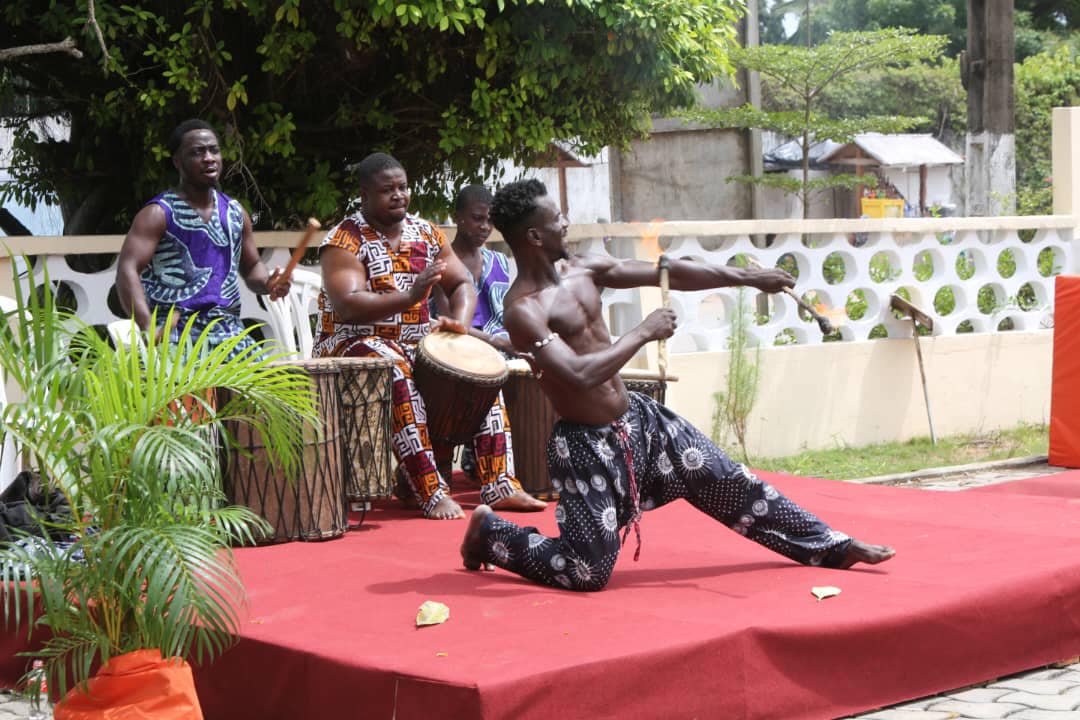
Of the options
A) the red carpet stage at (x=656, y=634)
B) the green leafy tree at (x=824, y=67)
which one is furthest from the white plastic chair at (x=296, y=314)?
the green leafy tree at (x=824, y=67)

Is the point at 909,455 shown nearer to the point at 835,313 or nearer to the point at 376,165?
the point at 835,313

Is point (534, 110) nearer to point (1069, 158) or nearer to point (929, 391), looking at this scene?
point (929, 391)

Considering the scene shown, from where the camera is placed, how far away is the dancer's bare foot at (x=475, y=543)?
534 centimetres

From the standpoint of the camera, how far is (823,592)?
16.0ft

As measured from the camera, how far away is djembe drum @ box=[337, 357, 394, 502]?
6641mm

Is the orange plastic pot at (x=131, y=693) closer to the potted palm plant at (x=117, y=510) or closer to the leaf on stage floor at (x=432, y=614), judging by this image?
the potted palm plant at (x=117, y=510)

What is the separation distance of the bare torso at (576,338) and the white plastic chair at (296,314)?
293cm

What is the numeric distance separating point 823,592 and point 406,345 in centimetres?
290

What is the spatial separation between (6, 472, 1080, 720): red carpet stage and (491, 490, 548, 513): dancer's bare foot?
1047 millimetres

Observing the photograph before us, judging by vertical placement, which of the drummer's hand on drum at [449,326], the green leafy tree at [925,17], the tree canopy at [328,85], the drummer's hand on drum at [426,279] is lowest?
the drummer's hand on drum at [449,326]

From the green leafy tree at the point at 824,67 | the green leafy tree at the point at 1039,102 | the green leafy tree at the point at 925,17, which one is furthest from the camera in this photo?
the green leafy tree at the point at 925,17

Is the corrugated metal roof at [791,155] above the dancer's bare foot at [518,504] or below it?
above

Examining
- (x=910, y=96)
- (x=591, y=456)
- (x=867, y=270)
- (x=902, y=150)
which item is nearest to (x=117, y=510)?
(x=591, y=456)

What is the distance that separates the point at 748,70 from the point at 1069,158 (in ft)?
19.9
